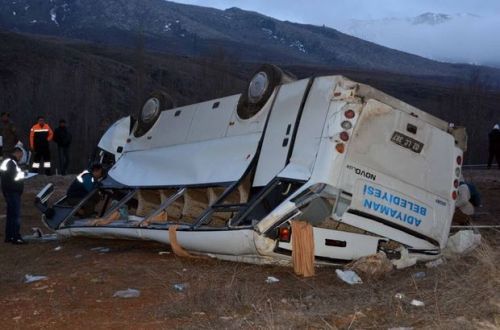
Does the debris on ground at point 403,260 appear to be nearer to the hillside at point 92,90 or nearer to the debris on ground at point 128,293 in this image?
the debris on ground at point 128,293

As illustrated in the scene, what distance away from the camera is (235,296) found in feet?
17.4

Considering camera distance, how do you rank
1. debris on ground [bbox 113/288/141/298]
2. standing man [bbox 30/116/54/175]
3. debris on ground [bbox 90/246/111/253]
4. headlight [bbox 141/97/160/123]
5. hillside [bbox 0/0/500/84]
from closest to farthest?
debris on ground [bbox 113/288/141/298] < debris on ground [bbox 90/246/111/253] < headlight [bbox 141/97/160/123] < standing man [bbox 30/116/54/175] < hillside [bbox 0/0/500/84]

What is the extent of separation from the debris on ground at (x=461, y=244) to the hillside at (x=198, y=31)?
135637 mm

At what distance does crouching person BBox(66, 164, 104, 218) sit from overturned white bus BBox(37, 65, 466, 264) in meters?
2.13

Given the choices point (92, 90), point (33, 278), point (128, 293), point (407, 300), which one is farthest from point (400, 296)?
point (92, 90)

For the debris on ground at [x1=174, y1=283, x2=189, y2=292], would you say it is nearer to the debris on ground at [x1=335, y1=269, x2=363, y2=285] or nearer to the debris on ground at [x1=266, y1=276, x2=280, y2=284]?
the debris on ground at [x1=266, y1=276, x2=280, y2=284]

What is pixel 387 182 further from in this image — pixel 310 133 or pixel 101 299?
pixel 101 299

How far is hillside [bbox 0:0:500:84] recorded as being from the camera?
15138 centimetres

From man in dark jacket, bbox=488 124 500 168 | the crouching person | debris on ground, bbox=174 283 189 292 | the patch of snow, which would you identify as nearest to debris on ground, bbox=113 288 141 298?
debris on ground, bbox=174 283 189 292

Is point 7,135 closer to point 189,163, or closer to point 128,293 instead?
point 189,163

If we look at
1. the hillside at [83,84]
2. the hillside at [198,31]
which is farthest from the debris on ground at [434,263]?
the hillside at [198,31]

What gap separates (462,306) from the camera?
4594mm

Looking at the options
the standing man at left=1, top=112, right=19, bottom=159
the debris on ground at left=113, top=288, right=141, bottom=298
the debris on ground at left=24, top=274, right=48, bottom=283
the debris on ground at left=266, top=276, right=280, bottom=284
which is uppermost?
the debris on ground at left=266, top=276, right=280, bottom=284

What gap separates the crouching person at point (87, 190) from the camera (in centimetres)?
961
